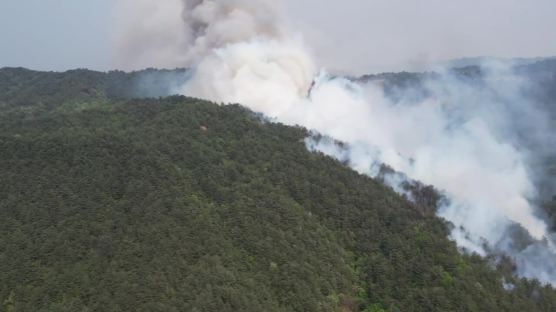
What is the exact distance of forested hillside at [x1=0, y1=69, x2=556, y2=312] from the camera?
53.5 m

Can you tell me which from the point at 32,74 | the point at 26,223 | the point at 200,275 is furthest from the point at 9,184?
the point at 32,74

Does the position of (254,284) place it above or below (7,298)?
above

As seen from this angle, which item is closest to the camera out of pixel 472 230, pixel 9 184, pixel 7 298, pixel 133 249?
pixel 7 298

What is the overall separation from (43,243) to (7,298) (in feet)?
19.7

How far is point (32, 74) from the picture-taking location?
14675cm

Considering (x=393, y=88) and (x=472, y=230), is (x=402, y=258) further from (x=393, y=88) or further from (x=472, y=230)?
(x=393, y=88)

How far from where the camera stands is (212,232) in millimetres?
61344

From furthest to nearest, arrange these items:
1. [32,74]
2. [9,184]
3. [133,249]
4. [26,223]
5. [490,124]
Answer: [32,74] < [490,124] < [9,184] < [26,223] < [133,249]

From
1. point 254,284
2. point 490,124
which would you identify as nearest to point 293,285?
point 254,284

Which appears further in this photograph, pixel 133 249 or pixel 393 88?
pixel 393 88

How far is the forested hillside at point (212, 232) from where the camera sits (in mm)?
53500

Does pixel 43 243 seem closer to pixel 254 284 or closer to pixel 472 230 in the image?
pixel 254 284

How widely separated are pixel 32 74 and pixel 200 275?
105762 millimetres

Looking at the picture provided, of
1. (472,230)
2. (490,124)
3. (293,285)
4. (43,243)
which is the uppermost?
(490,124)
